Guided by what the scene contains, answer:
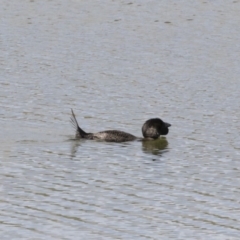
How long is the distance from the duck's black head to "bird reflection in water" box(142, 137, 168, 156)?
0.16 m

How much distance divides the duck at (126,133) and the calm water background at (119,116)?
205 millimetres

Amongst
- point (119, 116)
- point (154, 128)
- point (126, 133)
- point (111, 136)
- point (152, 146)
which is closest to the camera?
point (111, 136)

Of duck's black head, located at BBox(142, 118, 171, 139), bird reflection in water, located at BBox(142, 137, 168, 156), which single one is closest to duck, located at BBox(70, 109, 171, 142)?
duck's black head, located at BBox(142, 118, 171, 139)

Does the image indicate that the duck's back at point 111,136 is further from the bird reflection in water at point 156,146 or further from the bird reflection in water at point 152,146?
the bird reflection in water at point 156,146

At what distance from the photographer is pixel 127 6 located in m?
40.9

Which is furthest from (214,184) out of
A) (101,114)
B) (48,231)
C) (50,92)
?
(50,92)

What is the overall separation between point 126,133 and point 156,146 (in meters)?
0.75

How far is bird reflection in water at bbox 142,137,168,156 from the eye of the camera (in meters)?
22.1

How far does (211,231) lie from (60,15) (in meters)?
25.0

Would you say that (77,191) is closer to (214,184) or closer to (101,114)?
(214,184)

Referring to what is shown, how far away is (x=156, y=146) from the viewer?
→ 22.9 metres

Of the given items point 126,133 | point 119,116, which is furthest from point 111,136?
point 119,116

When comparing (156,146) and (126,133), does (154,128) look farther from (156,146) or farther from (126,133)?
(126,133)

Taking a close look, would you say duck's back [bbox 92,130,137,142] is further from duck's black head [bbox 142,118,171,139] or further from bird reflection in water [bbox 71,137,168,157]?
duck's black head [bbox 142,118,171,139]
